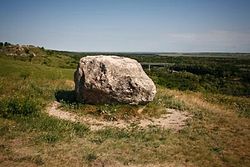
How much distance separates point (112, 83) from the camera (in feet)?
55.1

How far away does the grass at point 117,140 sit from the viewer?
1009 cm

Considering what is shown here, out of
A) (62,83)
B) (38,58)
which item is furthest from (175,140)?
(38,58)

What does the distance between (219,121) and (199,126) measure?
5.57ft

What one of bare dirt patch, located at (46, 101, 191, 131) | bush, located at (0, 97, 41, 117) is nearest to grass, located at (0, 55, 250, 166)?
bush, located at (0, 97, 41, 117)

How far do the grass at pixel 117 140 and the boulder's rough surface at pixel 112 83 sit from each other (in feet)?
1.74

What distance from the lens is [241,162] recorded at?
10039 mm

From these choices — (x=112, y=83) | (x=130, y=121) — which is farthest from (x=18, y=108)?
(x=130, y=121)

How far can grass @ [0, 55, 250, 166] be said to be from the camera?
33.1ft

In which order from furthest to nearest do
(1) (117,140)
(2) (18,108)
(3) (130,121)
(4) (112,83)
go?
1. (4) (112,83)
2. (3) (130,121)
3. (2) (18,108)
4. (1) (117,140)

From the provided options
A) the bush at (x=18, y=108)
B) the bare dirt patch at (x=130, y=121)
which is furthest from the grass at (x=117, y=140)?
the bare dirt patch at (x=130, y=121)

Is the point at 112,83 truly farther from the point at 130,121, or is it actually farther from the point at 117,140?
the point at 117,140

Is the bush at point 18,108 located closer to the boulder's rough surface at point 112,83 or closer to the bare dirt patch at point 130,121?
the bare dirt patch at point 130,121

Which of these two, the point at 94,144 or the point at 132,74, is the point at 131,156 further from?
the point at 132,74

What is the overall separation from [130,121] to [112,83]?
8.24ft
